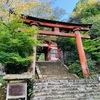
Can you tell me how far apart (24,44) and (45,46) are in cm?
1062

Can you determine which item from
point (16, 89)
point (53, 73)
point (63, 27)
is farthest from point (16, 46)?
point (63, 27)

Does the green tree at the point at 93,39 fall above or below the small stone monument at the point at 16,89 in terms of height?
above

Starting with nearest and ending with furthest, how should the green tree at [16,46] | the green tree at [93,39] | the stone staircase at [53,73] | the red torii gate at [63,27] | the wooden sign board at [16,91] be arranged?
1. the wooden sign board at [16,91]
2. the green tree at [16,46]
3. the stone staircase at [53,73]
4. the red torii gate at [63,27]
5. the green tree at [93,39]

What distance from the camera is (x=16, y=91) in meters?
6.13

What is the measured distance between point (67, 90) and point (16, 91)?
2.56 m

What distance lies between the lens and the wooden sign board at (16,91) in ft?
19.7

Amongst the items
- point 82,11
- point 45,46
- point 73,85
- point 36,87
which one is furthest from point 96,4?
point 36,87

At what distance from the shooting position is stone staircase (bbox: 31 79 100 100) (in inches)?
262

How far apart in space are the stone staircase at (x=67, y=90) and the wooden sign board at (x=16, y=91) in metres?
0.54

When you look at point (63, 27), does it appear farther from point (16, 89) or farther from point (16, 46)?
point (16, 89)

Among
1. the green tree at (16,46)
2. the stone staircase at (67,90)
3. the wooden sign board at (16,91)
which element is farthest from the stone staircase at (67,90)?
the green tree at (16,46)

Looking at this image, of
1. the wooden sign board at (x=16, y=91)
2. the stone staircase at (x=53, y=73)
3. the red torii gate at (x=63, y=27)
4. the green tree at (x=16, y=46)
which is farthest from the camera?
the red torii gate at (x=63, y=27)

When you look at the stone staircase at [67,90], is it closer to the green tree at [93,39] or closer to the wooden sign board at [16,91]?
the wooden sign board at [16,91]

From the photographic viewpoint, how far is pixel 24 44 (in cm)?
870
